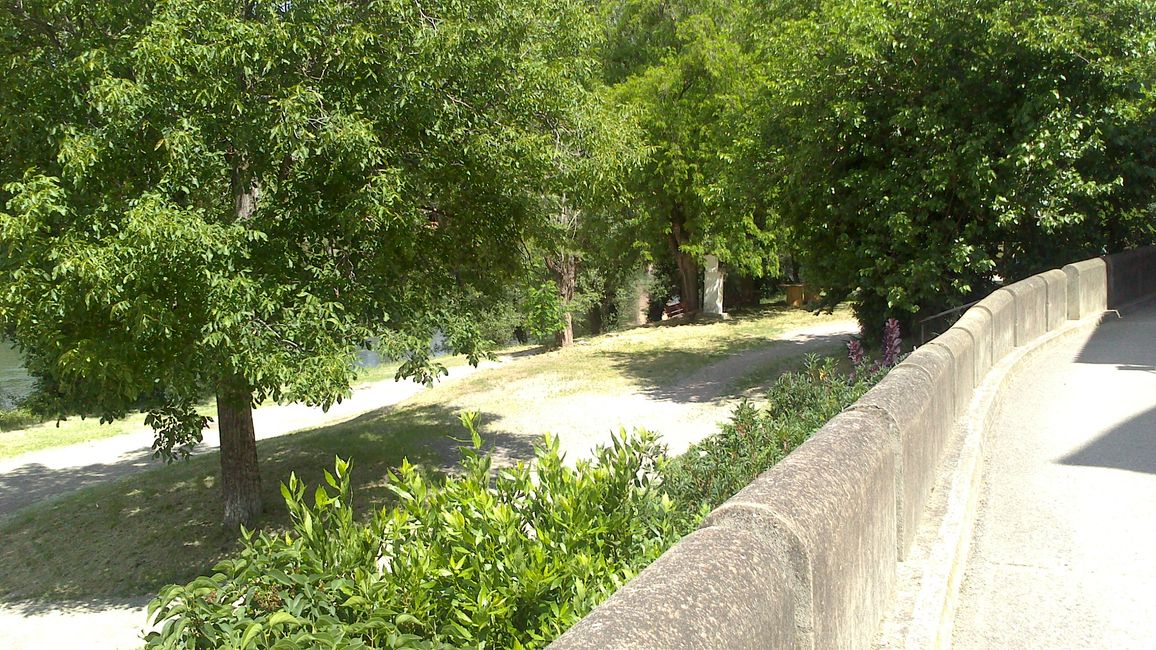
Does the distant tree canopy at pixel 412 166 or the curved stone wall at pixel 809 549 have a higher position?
the distant tree canopy at pixel 412 166

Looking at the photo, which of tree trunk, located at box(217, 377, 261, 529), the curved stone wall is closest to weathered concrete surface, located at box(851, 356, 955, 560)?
the curved stone wall

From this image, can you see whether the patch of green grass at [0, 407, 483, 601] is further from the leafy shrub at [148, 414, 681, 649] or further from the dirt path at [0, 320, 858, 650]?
the leafy shrub at [148, 414, 681, 649]

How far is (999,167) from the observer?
13.5 m

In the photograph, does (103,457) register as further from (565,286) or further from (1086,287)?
(1086,287)

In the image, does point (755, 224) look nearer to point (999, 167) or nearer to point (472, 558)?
point (999, 167)

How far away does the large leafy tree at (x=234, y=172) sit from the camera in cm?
847

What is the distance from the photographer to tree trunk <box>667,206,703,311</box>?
94.4 ft

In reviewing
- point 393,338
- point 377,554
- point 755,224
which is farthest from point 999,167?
point 755,224

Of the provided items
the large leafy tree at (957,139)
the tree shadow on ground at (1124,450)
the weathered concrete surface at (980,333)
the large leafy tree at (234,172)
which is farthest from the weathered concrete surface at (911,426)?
the large leafy tree at (957,139)

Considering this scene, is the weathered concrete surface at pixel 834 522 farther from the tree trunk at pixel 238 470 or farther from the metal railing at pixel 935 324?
the metal railing at pixel 935 324

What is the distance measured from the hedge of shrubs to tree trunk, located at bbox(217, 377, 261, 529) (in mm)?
8471

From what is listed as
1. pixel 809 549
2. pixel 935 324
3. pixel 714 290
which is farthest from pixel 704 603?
pixel 714 290

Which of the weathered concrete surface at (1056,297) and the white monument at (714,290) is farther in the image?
the white monument at (714,290)

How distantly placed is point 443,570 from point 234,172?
7.78m
